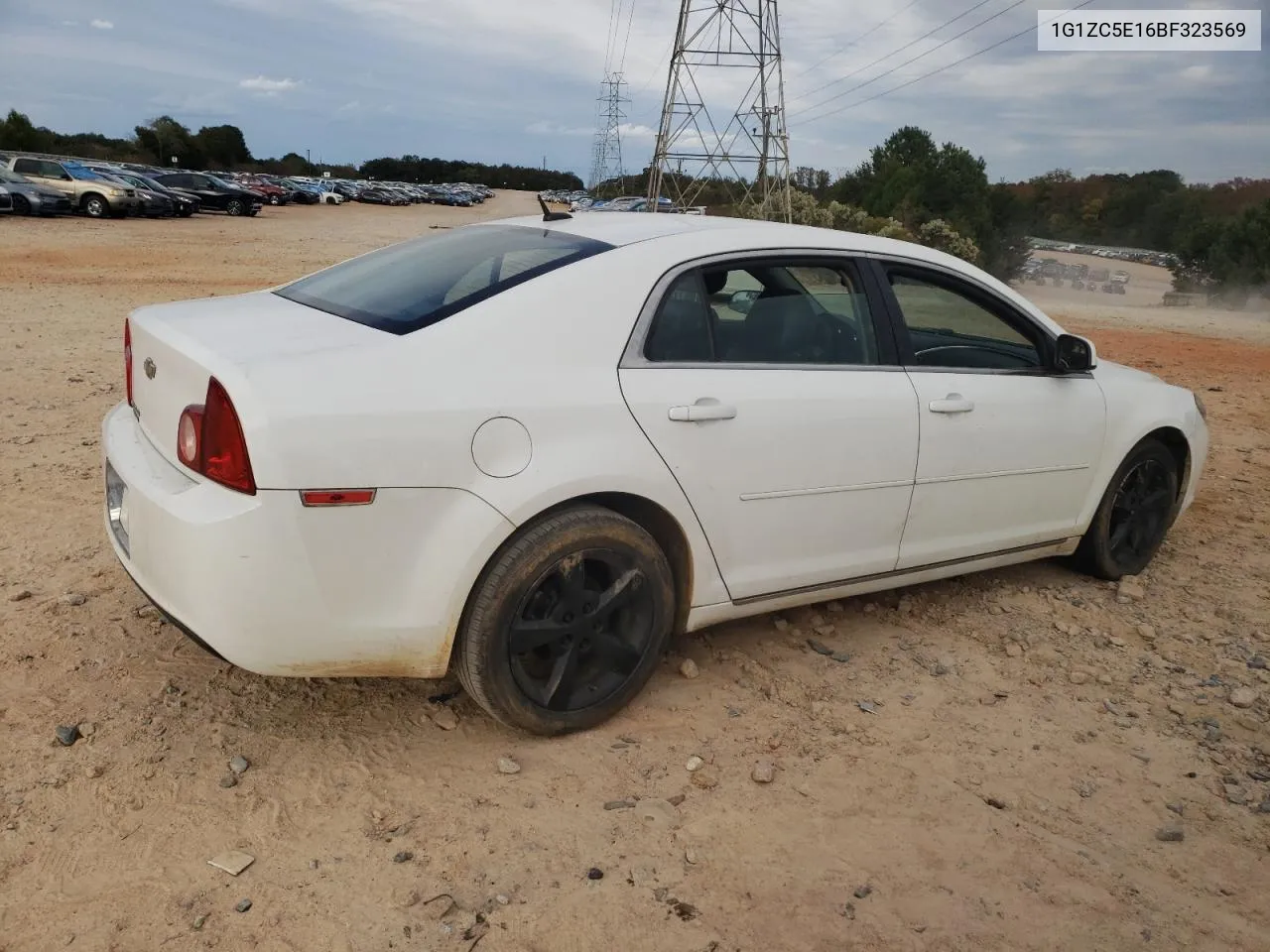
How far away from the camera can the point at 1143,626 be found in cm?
423

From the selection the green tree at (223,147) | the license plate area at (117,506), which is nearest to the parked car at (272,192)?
the green tree at (223,147)

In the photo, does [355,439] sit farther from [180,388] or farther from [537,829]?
[537,829]

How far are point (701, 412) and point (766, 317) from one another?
1.92ft

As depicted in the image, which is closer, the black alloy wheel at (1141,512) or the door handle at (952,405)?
the door handle at (952,405)

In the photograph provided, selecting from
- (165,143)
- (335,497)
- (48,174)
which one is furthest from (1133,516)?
(165,143)

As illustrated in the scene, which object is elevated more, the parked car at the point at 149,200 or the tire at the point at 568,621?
the parked car at the point at 149,200

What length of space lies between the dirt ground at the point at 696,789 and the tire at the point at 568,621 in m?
0.17

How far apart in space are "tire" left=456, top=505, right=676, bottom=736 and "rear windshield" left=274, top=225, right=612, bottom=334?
0.75m

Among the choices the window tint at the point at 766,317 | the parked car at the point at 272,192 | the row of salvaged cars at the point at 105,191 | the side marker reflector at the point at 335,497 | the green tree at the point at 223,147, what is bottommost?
the side marker reflector at the point at 335,497

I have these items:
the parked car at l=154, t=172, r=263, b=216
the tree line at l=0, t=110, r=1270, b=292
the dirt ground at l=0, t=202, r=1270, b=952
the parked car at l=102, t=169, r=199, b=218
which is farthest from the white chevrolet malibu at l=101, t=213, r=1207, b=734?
the parked car at l=154, t=172, r=263, b=216

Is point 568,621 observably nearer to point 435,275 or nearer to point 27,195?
point 435,275

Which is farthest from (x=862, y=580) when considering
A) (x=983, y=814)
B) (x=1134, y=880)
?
(x=1134, y=880)

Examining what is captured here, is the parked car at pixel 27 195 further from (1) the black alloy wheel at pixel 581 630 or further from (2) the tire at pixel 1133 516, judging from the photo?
(2) the tire at pixel 1133 516

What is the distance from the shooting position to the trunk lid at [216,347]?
264cm
